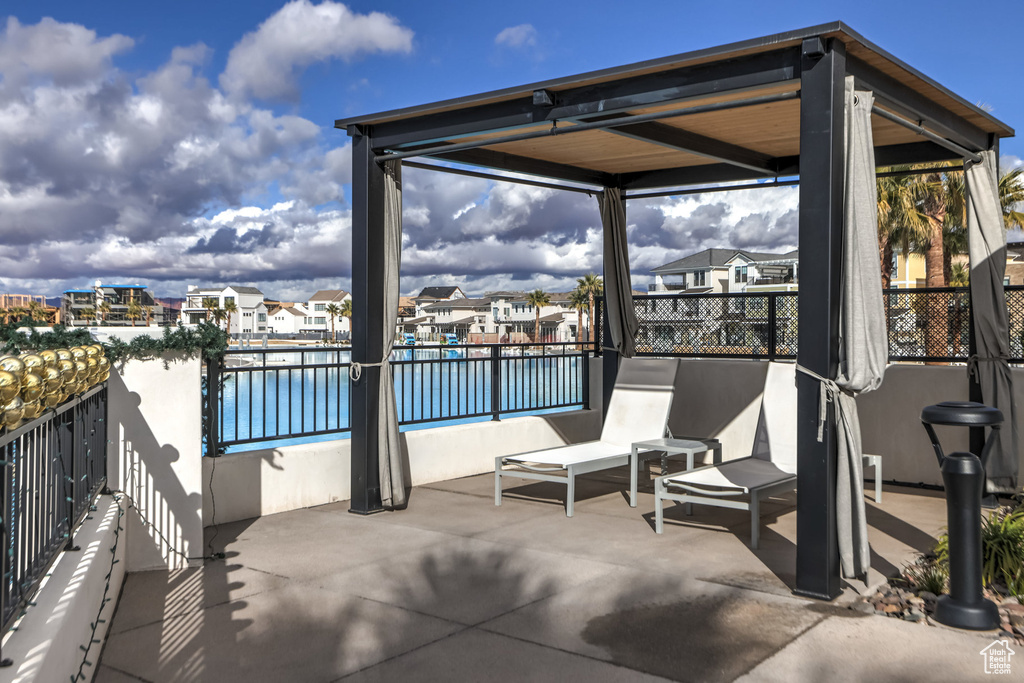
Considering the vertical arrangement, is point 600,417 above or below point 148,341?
below

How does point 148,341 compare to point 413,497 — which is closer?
point 148,341

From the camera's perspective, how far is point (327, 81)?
46.6 metres

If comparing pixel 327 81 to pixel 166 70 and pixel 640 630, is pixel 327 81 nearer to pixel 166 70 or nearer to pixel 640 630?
pixel 640 630

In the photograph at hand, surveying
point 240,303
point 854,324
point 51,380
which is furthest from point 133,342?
point 240,303

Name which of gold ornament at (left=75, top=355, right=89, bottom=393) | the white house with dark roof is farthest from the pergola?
the white house with dark roof

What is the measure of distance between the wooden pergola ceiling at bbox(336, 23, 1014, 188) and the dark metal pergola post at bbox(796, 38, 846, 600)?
255mm

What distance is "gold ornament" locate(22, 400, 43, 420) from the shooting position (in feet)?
8.04

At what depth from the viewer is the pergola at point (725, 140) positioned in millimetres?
4297

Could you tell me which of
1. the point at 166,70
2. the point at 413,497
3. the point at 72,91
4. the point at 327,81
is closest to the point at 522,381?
the point at 413,497

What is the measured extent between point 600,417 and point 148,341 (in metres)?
5.95

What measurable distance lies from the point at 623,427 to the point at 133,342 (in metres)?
4.44

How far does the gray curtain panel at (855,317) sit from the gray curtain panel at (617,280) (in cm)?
445

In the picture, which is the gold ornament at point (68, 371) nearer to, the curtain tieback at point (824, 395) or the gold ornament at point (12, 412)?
the gold ornament at point (12, 412)

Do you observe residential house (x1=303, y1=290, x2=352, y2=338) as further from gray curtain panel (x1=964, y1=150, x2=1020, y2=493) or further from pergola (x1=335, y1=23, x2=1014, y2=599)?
gray curtain panel (x1=964, y1=150, x2=1020, y2=493)
